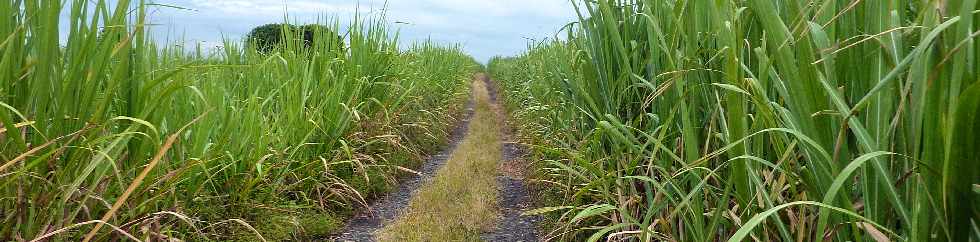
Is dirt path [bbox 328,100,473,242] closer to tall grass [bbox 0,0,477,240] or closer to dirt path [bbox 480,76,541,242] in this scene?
tall grass [bbox 0,0,477,240]

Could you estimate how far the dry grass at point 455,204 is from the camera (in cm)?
345

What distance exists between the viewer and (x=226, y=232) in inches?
110

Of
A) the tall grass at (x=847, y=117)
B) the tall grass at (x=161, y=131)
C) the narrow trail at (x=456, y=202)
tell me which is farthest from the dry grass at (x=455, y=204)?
the tall grass at (x=847, y=117)

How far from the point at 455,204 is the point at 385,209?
40 centimetres

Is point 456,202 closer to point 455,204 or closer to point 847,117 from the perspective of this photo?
point 455,204

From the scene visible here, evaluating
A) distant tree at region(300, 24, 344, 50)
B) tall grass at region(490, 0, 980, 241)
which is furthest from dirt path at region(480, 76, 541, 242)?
tall grass at region(490, 0, 980, 241)

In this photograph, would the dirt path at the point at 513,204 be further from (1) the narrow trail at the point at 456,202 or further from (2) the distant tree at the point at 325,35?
(2) the distant tree at the point at 325,35

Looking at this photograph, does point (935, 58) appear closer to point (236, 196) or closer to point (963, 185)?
point (963, 185)

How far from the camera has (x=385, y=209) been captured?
4090 mm

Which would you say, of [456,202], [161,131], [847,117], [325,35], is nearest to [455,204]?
[456,202]

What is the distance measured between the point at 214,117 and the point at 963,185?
91.7 inches

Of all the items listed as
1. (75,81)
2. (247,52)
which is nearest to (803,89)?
(75,81)

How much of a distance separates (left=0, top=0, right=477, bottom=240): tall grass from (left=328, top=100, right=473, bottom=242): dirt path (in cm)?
10

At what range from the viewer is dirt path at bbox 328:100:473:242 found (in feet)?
11.5
